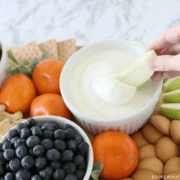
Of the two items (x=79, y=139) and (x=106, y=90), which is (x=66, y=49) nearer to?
(x=106, y=90)

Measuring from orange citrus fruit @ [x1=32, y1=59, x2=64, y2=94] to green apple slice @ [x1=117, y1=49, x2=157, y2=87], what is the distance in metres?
0.26

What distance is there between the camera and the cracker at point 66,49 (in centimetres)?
102

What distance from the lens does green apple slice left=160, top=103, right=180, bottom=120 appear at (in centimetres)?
76

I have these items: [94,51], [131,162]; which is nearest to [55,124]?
[131,162]

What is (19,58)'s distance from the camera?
1.00 metres

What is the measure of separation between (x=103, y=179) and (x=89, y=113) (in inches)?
7.8

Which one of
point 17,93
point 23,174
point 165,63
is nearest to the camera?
point 23,174

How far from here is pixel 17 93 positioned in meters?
0.84

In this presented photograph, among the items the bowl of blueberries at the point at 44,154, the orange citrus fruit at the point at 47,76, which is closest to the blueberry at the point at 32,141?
the bowl of blueberries at the point at 44,154

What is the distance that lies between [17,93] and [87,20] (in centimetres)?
85

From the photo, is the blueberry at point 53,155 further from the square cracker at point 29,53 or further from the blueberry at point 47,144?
the square cracker at point 29,53

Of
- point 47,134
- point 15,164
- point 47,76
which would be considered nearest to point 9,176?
point 15,164

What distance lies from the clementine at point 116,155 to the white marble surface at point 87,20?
85 cm

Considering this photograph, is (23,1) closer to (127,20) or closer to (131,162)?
(127,20)
